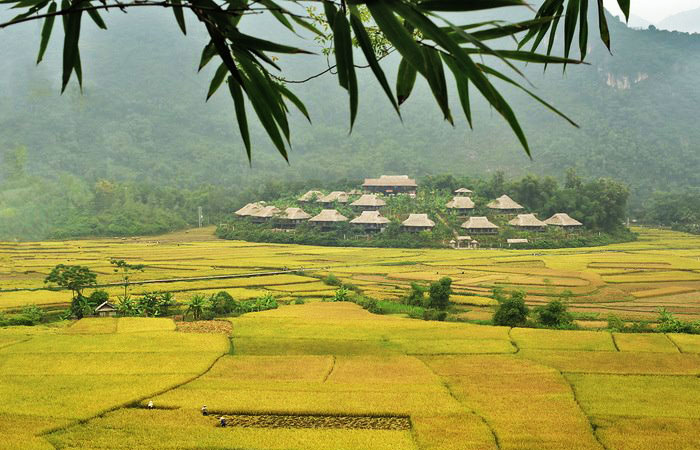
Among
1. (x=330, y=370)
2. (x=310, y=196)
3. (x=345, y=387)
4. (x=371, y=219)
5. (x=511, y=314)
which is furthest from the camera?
(x=310, y=196)

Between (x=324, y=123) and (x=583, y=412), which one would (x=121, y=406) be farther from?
(x=324, y=123)

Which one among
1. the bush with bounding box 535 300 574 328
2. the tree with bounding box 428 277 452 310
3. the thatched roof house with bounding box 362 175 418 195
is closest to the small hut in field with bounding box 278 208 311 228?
the thatched roof house with bounding box 362 175 418 195

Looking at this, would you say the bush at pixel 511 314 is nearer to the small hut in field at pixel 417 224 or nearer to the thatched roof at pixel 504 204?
the small hut in field at pixel 417 224

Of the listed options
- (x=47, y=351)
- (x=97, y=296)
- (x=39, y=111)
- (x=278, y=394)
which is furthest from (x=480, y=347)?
(x=39, y=111)

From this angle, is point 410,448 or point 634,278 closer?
point 410,448

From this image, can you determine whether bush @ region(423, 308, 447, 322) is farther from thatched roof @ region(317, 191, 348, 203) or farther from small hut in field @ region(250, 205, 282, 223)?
thatched roof @ region(317, 191, 348, 203)

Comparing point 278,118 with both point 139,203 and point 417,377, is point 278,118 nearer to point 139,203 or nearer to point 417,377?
point 417,377

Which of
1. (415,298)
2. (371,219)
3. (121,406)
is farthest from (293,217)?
(121,406)
